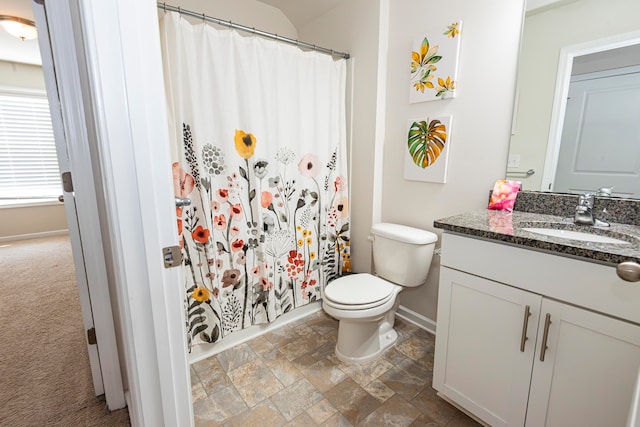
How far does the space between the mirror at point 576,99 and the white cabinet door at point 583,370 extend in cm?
68

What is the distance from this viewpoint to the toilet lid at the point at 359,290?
1.61 meters

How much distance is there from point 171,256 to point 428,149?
1625 mm

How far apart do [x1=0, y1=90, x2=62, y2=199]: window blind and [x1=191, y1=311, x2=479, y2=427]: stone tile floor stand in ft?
13.3

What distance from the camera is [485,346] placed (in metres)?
1.19

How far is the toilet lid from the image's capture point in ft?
5.29

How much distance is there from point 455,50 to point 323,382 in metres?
1.94

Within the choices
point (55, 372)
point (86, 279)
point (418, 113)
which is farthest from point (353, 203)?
point (55, 372)

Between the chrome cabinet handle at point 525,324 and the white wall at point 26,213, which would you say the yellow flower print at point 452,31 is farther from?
the white wall at point 26,213

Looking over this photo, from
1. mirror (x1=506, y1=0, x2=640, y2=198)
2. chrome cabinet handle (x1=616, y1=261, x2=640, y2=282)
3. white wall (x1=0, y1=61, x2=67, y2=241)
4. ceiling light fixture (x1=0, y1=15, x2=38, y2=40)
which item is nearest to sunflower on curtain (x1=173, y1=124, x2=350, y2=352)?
mirror (x1=506, y1=0, x2=640, y2=198)

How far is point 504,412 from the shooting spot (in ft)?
3.83

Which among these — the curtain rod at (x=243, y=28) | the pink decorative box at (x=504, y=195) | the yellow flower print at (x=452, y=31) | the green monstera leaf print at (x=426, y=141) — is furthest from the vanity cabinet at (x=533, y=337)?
the curtain rod at (x=243, y=28)

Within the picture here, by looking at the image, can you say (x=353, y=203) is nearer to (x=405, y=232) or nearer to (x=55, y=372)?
(x=405, y=232)

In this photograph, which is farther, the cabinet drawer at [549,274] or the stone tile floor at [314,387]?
the stone tile floor at [314,387]

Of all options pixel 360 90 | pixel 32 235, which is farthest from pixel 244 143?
pixel 32 235
